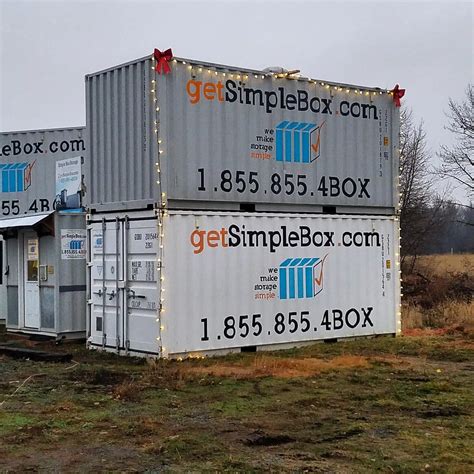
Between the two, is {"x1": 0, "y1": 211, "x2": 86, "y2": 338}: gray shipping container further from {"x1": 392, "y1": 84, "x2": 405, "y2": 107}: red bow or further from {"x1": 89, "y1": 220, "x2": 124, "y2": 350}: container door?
{"x1": 392, "y1": 84, "x2": 405, "y2": 107}: red bow

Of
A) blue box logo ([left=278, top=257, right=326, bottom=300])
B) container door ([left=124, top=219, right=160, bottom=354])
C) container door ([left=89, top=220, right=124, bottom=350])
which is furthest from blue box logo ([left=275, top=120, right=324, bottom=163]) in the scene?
container door ([left=89, top=220, right=124, bottom=350])

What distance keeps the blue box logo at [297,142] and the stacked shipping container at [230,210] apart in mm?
26

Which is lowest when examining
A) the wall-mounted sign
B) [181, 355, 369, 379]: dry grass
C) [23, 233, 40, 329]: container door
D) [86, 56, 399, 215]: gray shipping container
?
[181, 355, 369, 379]: dry grass

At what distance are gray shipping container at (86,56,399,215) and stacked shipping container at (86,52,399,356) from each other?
0.02m

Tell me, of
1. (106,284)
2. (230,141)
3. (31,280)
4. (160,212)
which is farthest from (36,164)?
(160,212)

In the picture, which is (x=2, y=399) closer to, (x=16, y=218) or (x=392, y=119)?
(x=16, y=218)

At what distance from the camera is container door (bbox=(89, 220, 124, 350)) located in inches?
512

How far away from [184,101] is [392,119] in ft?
16.7

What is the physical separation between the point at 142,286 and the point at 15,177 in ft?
33.4

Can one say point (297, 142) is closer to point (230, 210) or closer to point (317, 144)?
point (317, 144)

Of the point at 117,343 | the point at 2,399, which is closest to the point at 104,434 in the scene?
the point at 2,399

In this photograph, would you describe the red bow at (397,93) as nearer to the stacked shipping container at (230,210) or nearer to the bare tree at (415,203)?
the stacked shipping container at (230,210)

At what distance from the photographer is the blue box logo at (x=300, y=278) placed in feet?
45.1

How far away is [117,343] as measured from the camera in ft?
42.9
